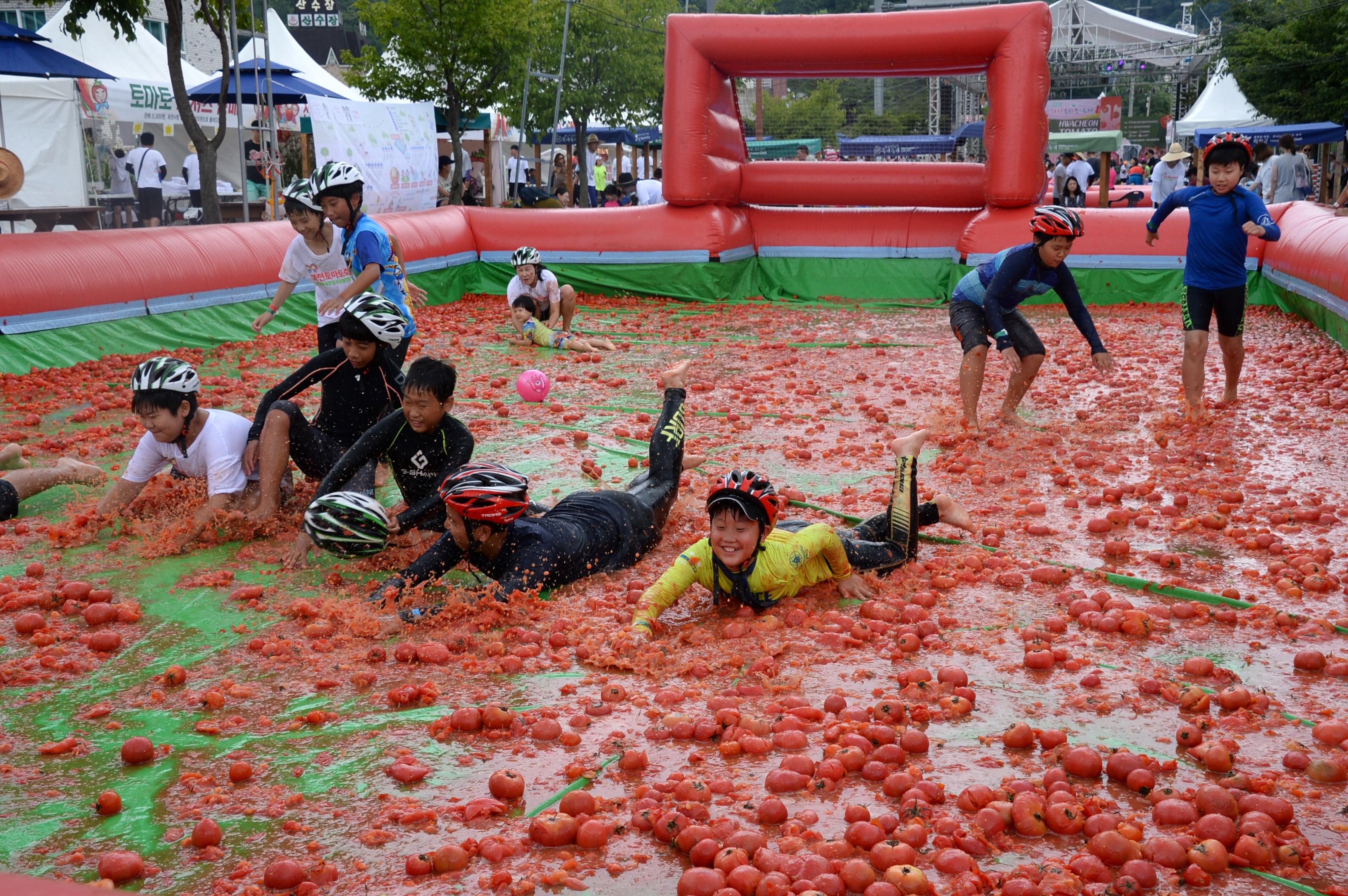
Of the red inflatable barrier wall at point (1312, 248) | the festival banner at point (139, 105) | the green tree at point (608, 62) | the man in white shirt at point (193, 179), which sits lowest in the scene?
the red inflatable barrier wall at point (1312, 248)

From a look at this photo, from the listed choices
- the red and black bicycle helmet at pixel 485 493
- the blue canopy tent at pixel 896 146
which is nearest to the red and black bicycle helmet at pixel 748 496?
the red and black bicycle helmet at pixel 485 493

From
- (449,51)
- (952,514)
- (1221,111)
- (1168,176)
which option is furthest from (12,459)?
(1221,111)

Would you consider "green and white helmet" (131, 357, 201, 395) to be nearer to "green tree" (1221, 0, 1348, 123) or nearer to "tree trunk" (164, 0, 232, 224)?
"tree trunk" (164, 0, 232, 224)

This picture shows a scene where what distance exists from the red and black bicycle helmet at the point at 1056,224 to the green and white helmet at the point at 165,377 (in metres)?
5.86

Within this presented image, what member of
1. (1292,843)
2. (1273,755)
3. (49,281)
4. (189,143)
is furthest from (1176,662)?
(189,143)

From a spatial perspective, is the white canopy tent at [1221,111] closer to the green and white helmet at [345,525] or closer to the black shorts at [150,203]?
the black shorts at [150,203]

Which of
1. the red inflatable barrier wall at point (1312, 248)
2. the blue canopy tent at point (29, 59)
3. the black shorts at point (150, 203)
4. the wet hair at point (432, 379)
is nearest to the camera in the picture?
the wet hair at point (432, 379)

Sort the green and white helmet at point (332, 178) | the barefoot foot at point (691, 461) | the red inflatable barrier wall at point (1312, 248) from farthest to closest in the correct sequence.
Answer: the red inflatable barrier wall at point (1312, 248) → the green and white helmet at point (332, 178) → the barefoot foot at point (691, 461)

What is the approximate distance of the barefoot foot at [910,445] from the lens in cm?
568

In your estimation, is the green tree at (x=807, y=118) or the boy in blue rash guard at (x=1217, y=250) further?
the green tree at (x=807, y=118)

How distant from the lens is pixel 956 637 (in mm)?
4789

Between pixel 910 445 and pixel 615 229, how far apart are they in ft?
41.1

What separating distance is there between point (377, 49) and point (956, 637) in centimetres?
2308

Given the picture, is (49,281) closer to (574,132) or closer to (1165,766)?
(1165,766)
